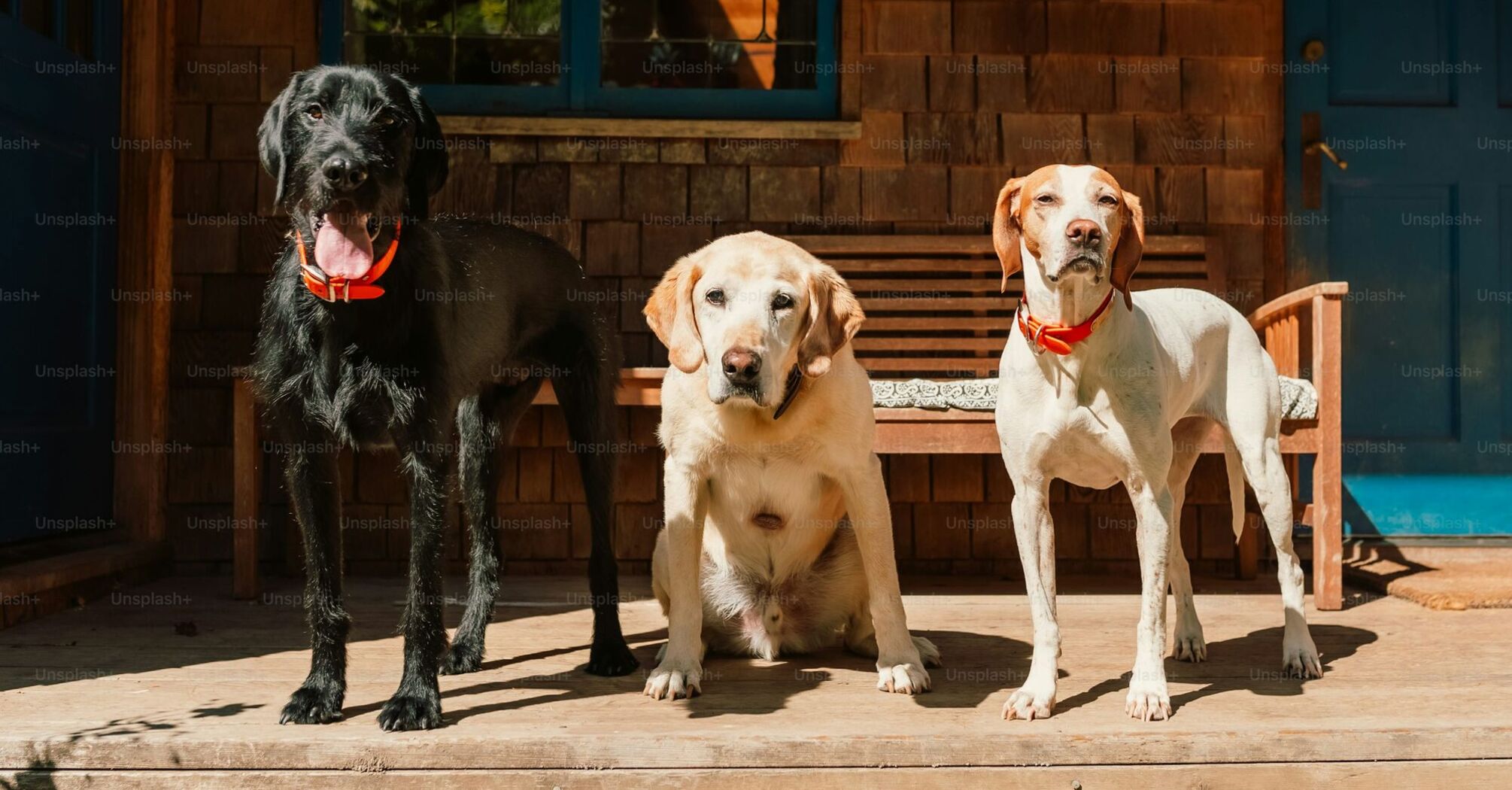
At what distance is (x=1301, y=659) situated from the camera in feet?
10.7

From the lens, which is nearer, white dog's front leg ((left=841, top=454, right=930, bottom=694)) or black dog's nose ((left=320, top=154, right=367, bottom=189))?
black dog's nose ((left=320, top=154, right=367, bottom=189))

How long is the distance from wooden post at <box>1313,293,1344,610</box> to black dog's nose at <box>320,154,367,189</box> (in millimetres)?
3214

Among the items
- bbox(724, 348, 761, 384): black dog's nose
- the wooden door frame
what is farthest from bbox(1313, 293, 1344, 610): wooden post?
the wooden door frame

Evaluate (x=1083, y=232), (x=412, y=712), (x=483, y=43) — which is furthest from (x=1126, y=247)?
(x=483, y=43)

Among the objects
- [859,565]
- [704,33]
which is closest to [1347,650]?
[859,565]

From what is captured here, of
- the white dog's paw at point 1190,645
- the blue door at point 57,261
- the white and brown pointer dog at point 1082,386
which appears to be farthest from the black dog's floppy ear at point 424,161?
the white dog's paw at point 1190,645

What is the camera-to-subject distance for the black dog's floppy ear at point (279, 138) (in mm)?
2701

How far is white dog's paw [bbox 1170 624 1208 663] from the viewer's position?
3455mm

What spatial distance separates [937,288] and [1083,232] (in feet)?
8.28

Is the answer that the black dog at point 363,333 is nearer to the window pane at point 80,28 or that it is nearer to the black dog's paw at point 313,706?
the black dog's paw at point 313,706

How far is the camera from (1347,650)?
3.62 metres

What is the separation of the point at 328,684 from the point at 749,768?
3.16 feet

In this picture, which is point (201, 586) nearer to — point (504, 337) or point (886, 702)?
point (504, 337)

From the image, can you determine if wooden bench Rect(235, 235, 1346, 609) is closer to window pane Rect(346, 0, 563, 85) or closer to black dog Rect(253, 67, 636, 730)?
window pane Rect(346, 0, 563, 85)
